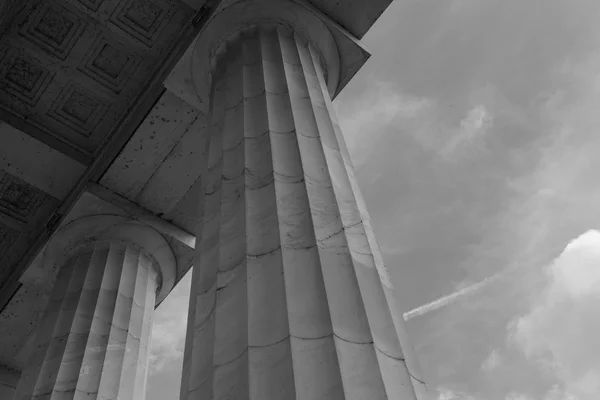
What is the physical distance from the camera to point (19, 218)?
22.6 m

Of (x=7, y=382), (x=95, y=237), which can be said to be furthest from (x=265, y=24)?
(x=7, y=382)

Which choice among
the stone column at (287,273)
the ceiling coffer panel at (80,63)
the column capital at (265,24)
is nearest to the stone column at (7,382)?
the ceiling coffer panel at (80,63)

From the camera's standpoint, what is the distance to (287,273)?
26.4 ft

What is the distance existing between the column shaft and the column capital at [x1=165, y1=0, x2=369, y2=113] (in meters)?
6.12

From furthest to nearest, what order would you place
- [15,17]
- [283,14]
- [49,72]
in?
[49,72] → [15,17] → [283,14]

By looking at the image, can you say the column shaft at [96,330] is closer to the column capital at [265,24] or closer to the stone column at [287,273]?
the column capital at [265,24]

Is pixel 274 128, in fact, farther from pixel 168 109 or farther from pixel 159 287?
pixel 159 287

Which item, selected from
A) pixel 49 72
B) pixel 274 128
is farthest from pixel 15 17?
pixel 274 128

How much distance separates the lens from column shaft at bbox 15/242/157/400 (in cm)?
1636

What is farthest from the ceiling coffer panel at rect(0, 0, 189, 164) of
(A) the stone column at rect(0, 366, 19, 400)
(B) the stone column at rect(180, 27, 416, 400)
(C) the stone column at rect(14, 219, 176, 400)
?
(A) the stone column at rect(0, 366, 19, 400)

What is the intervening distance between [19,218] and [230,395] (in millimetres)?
18355

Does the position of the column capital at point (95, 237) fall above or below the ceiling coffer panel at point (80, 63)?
below

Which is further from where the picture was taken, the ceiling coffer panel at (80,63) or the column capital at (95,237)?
the column capital at (95,237)

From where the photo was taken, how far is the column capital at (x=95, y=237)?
20.8m
